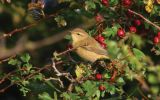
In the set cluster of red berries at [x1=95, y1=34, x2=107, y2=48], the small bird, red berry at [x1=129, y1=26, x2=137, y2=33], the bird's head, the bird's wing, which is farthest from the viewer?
the bird's head

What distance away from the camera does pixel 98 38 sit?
4.78 meters

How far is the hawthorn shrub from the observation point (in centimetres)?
395

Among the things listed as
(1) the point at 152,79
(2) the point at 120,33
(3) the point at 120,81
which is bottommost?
(1) the point at 152,79

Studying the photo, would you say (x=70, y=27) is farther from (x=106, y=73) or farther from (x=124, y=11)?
(x=106, y=73)

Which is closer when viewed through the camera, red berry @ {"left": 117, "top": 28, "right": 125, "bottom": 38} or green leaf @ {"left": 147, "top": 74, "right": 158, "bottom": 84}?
green leaf @ {"left": 147, "top": 74, "right": 158, "bottom": 84}

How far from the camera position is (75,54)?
218 inches

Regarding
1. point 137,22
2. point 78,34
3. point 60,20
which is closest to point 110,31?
point 137,22

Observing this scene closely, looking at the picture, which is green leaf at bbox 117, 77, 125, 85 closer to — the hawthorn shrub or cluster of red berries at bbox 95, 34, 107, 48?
the hawthorn shrub

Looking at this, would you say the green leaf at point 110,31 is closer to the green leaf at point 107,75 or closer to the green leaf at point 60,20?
the green leaf at point 60,20

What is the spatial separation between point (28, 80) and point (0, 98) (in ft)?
9.71

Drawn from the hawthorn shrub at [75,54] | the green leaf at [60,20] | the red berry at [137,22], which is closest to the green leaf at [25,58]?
the hawthorn shrub at [75,54]

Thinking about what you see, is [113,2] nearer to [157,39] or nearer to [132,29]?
[132,29]

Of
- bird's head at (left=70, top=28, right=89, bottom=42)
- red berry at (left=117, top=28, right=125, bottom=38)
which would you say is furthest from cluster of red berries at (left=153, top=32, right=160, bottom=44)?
bird's head at (left=70, top=28, right=89, bottom=42)

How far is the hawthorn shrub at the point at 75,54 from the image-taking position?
13.0 feet
